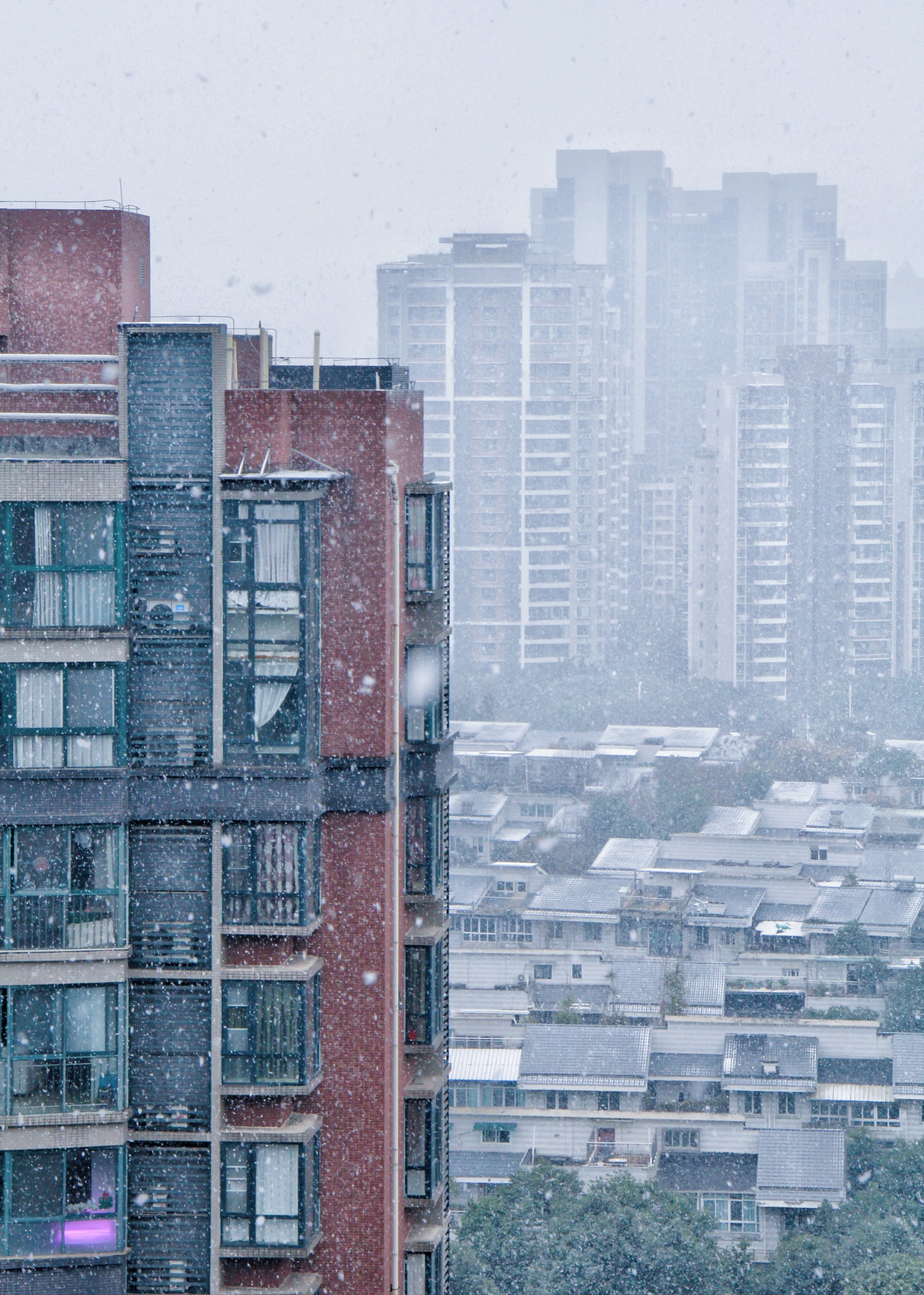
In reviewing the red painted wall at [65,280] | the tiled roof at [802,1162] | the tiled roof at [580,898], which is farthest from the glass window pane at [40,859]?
the tiled roof at [580,898]

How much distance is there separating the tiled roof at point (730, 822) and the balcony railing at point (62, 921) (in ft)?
51.4

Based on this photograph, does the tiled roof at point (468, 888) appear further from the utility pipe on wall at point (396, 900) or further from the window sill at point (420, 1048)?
the utility pipe on wall at point (396, 900)

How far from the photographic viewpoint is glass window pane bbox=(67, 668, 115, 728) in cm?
298

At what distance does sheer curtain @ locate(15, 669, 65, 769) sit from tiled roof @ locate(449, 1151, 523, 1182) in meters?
7.53

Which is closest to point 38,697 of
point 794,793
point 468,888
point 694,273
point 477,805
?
point 468,888

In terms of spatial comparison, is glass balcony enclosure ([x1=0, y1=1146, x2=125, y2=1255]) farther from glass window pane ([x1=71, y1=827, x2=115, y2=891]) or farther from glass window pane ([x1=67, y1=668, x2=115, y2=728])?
glass window pane ([x1=67, y1=668, x2=115, y2=728])

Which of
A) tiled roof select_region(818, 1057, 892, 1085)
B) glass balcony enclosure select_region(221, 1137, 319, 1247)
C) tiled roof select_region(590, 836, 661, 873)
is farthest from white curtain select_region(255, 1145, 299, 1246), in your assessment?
tiled roof select_region(590, 836, 661, 873)

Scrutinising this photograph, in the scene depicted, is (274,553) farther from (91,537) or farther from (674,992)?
(674,992)

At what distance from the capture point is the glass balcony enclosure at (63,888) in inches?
116

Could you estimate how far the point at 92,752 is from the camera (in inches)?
118

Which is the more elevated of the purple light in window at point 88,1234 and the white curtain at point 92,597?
the white curtain at point 92,597

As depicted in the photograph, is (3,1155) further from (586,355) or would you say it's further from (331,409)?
(586,355)

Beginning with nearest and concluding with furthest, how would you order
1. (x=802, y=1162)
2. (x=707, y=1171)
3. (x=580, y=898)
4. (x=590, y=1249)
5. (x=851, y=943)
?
(x=590, y=1249)
(x=802, y=1162)
(x=707, y=1171)
(x=851, y=943)
(x=580, y=898)

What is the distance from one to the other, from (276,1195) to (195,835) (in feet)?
2.04
